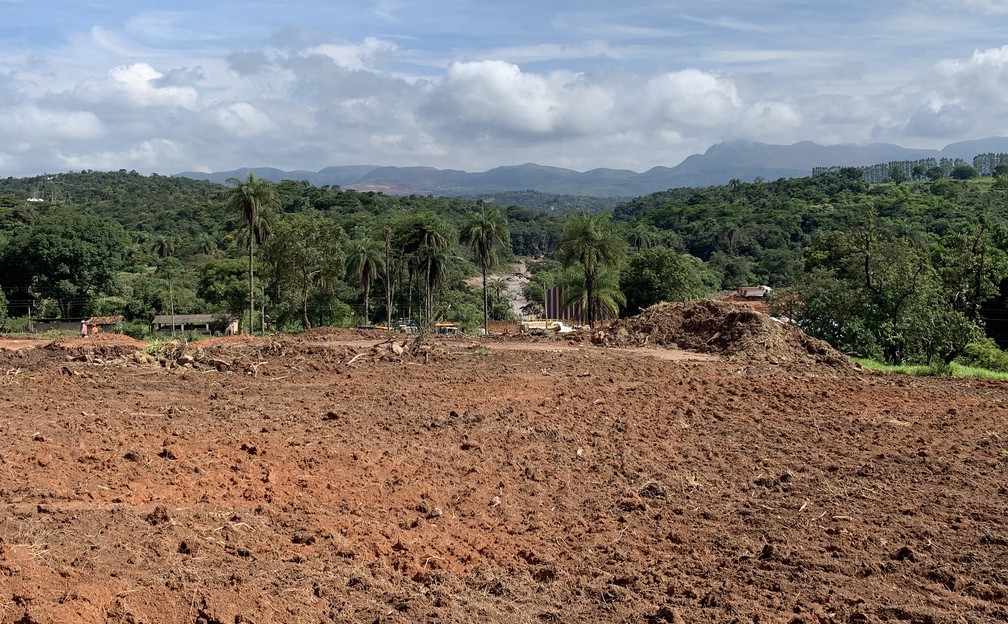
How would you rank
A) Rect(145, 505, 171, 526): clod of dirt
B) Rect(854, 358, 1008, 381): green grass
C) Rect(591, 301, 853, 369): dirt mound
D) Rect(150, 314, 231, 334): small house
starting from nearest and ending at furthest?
Rect(145, 505, 171, 526): clod of dirt
Rect(854, 358, 1008, 381): green grass
Rect(591, 301, 853, 369): dirt mound
Rect(150, 314, 231, 334): small house

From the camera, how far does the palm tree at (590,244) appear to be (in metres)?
29.7

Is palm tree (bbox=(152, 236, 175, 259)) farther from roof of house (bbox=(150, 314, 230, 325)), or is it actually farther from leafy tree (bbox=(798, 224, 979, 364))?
leafy tree (bbox=(798, 224, 979, 364))

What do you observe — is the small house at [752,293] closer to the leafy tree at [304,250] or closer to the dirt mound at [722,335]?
the leafy tree at [304,250]

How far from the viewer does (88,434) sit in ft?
32.4

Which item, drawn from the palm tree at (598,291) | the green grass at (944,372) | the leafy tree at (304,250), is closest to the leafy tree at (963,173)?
the palm tree at (598,291)

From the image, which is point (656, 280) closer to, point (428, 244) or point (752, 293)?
point (428, 244)

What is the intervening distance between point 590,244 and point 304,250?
12.9m

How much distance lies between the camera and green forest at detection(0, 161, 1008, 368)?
2173 cm

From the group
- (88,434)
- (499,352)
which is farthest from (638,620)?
(499,352)

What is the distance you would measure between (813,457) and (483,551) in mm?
5186

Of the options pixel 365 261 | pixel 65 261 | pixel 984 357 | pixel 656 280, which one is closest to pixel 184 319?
pixel 65 261

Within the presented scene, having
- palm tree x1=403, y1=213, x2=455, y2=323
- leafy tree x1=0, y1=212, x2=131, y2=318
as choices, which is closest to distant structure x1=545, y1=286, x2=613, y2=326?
palm tree x1=403, y1=213, x2=455, y2=323

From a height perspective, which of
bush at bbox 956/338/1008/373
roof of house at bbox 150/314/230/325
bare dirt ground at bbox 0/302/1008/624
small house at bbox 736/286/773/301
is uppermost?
bare dirt ground at bbox 0/302/1008/624

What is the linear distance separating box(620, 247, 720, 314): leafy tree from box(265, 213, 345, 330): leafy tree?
16.2 metres
